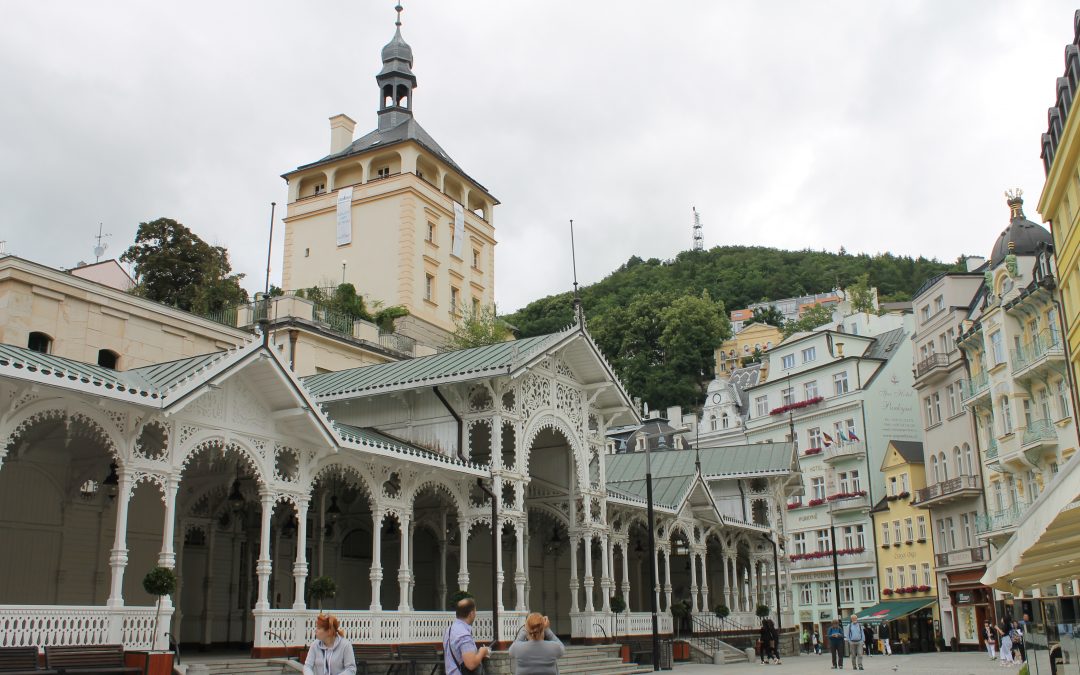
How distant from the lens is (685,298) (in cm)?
10544

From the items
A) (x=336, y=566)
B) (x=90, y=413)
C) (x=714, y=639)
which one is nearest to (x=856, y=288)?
(x=714, y=639)

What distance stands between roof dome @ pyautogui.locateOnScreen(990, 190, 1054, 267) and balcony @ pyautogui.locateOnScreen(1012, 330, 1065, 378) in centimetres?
416

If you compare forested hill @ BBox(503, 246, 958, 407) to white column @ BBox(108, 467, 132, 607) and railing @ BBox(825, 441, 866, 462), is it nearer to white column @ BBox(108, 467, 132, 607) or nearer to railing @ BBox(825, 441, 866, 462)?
railing @ BBox(825, 441, 866, 462)

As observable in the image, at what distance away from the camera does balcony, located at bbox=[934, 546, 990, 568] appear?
43.4 meters

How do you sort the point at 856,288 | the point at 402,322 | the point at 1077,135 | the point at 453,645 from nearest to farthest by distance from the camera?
the point at 453,645 < the point at 1077,135 < the point at 402,322 < the point at 856,288

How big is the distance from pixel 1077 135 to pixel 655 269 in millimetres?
104324

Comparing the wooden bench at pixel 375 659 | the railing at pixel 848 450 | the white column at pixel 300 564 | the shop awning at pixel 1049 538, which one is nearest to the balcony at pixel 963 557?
the railing at pixel 848 450

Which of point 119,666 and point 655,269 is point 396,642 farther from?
point 655,269

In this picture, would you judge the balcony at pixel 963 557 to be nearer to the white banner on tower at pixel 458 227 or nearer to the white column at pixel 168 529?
the white banner on tower at pixel 458 227

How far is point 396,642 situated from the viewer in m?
22.3

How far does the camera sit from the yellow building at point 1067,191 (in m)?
26.0

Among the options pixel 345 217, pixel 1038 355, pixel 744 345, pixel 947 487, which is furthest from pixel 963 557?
pixel 744 345

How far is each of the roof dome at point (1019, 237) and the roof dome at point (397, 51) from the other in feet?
119

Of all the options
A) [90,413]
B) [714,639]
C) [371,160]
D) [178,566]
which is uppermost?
[371,160]
